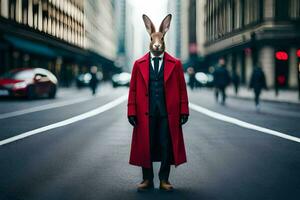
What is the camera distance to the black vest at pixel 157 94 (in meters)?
4.90

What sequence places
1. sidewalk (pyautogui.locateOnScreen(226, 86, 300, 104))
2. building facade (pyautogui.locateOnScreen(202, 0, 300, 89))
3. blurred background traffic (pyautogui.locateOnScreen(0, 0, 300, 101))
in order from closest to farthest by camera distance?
1. sidewalk (pyautogui.locateOnScreen(226, 86, 300, 104))
2. blurred background traffic (pyautogui.locateOnScreen(0, 0, 300, 101))
3. building facade (pyautogui.locateOnScreen(202, 0, 300, 89))

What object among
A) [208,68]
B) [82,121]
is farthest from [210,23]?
[82,121]

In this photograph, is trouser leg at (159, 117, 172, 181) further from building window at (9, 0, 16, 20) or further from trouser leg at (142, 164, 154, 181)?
building window at (9, 0, 16, 20)

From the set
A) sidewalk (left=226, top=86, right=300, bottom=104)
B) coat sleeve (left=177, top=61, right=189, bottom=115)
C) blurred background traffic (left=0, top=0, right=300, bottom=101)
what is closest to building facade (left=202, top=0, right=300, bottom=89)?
blurred background traffic (left=0, top=0, right=300, bottom=101)

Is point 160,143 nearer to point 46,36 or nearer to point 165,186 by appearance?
point 165,186

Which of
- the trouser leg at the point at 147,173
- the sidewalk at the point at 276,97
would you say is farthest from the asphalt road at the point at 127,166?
the sidewalk at the point at 276,97

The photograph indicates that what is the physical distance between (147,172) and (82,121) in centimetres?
805

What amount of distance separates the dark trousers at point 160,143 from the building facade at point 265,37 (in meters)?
28.6

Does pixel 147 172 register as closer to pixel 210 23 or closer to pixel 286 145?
pixel 286 145

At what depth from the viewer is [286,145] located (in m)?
8.37

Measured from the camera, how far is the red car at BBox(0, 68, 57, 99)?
21.7 m

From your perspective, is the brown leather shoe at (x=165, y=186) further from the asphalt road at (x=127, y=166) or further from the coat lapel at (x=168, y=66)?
the coat lapel at (x=168, y=66)

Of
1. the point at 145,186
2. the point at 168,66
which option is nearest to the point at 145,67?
the point at 168,66

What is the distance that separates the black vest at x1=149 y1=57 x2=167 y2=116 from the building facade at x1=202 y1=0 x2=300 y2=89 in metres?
28.6
